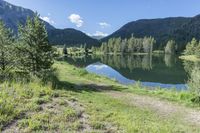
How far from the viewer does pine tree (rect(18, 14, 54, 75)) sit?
2517 centimetres

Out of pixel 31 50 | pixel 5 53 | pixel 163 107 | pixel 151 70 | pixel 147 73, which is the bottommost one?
pixel 147 73

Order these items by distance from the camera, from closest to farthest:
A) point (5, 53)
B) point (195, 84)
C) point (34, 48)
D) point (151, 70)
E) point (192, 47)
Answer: point (195, 84) < point (34, 48) < point (5, 53) < point (151, 70) < point (192, 47)

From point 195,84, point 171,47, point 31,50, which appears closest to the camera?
point 195,84

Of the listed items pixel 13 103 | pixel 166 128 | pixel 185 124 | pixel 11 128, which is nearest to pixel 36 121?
pixel 11 128

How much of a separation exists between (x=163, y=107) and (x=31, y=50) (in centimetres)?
1397

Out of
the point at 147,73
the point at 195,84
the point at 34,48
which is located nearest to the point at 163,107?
the point at 195,84

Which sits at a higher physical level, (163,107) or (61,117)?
(61,117)

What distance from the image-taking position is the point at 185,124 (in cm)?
1297

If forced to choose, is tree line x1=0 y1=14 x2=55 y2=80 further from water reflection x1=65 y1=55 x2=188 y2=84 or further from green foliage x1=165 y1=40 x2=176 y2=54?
green foliage x1=165 y1=40 x2=176 y2=54

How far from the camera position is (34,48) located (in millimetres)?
25312

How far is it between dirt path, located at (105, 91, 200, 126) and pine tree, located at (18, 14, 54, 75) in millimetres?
8831

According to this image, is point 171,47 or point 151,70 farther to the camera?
point 171,47

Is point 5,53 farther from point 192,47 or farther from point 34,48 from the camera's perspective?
point 192,47

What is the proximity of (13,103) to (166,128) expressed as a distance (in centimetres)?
674
